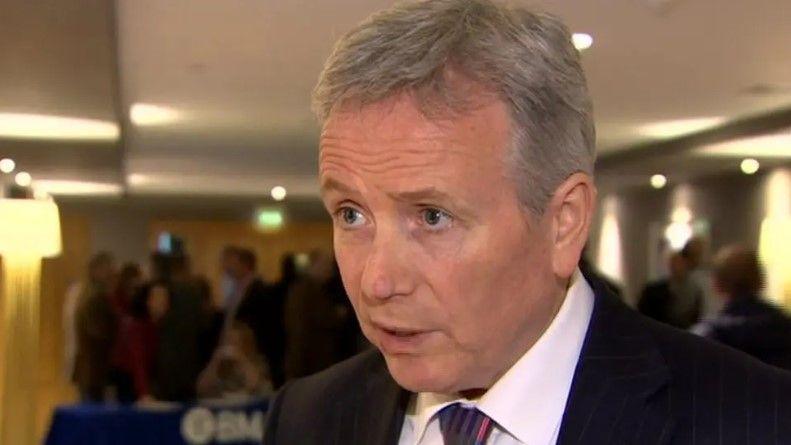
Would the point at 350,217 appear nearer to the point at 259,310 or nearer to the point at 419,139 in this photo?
the point at 419,139

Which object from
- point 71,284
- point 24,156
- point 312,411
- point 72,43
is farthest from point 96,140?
point 312,411

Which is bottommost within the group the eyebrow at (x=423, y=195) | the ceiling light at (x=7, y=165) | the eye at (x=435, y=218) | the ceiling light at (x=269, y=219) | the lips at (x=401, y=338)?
the lips at (x=401, y=338)

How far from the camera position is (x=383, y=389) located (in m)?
1.16

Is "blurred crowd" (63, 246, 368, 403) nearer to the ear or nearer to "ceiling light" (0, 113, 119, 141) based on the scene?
"ceiling light" (0, 113, 119, 141)

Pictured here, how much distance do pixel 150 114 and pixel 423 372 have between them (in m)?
6.42

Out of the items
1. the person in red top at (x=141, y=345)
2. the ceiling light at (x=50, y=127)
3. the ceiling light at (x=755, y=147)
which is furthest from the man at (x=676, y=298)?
the ceiling light at (x=50, y=127)

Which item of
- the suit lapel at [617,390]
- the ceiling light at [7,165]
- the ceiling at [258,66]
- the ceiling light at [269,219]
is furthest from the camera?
the ceiling light at [269,219]

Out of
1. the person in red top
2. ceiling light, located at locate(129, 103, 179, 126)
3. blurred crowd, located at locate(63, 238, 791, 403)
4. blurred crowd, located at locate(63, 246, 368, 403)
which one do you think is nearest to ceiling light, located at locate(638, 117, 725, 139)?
blurred crowd, located at locate(63, 238, 791, 403)

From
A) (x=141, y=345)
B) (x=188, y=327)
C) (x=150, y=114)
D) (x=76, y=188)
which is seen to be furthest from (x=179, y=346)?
(x=76, y=188)

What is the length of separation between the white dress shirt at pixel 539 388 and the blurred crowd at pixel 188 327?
15.2 feet

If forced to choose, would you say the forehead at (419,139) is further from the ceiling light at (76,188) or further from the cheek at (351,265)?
the ceiling light at (76,188)

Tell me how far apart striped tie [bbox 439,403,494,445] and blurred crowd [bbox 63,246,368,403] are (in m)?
4.63

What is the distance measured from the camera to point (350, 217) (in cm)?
94

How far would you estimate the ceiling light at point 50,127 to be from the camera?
610cm
